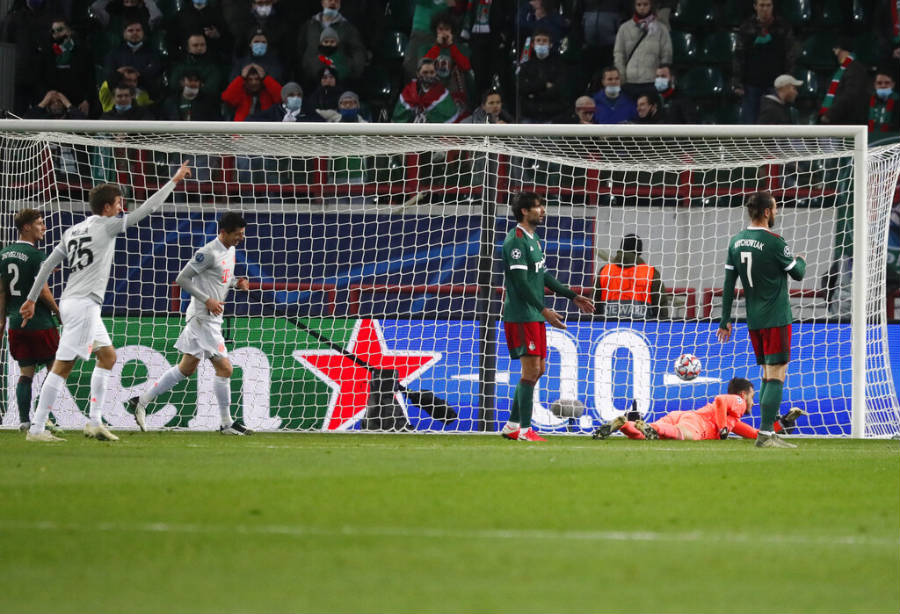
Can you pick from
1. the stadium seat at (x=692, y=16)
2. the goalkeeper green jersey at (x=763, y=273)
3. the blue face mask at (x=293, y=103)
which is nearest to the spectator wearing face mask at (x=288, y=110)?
the blue face mask at (x=293, y=103)

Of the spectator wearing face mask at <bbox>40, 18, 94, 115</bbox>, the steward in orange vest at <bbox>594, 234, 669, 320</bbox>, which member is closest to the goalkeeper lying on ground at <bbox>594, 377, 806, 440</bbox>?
the steward in orange vest at <bbox>594, 234, 669, 320</bbox>

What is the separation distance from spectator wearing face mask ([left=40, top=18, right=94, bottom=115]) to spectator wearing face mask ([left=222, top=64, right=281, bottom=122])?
196cm

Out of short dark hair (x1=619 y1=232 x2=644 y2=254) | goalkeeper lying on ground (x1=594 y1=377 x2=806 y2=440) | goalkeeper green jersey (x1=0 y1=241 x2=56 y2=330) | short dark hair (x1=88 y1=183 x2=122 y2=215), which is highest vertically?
short dark hair (x1=88 y1=183 x2=122 y2=215)

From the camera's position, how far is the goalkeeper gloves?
10.8 m

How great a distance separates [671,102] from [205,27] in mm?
5610

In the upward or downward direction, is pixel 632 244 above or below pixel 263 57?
below

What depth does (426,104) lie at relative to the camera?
50.7 feet

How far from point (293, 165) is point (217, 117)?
2.07 m

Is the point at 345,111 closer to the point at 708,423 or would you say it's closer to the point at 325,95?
the point at 325,95

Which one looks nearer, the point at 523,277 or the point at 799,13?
the point at 523,277

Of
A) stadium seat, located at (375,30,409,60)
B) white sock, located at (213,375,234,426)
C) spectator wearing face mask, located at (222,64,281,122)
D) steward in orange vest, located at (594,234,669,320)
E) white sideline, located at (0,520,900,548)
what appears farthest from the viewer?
stadium seat, located at (375,30,409,60)

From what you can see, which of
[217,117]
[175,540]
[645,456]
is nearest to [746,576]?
[175,540]

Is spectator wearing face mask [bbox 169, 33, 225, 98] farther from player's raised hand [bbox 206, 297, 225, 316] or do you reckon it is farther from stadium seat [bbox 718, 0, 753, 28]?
stadium seat [bbox 718, 0, 753, 28]

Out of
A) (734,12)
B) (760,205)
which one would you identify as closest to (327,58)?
(734,12)
